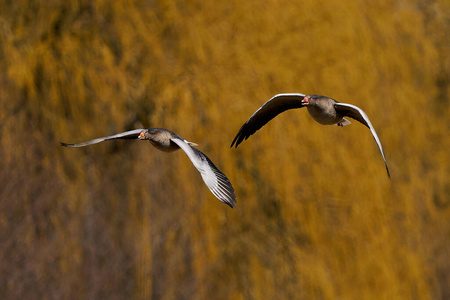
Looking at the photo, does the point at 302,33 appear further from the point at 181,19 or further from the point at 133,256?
the point at 133,256

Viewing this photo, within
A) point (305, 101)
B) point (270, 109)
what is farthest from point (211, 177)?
point (270, 109)

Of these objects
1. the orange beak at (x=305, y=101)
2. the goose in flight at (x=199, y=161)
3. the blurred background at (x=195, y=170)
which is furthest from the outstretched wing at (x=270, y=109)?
the blurred background at (x=195, y=170)

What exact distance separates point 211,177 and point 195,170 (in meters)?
6.66

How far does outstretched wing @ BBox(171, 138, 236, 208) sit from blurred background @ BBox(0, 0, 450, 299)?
630 cm

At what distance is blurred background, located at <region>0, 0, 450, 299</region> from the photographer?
1410cm

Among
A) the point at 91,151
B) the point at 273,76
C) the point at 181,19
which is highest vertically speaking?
the point at 181,19

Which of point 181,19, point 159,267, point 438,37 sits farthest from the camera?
point 438,37

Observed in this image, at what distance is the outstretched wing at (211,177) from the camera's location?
731cm

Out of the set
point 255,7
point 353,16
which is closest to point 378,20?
point 353,16

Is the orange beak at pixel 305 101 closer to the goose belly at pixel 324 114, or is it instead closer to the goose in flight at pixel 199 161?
the goose belly at pixel 324 114

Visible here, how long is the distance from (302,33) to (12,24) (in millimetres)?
4471

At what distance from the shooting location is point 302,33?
15.1 meters

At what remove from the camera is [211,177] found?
7.39 metres

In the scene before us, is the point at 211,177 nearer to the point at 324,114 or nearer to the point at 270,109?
the point at 324,114
